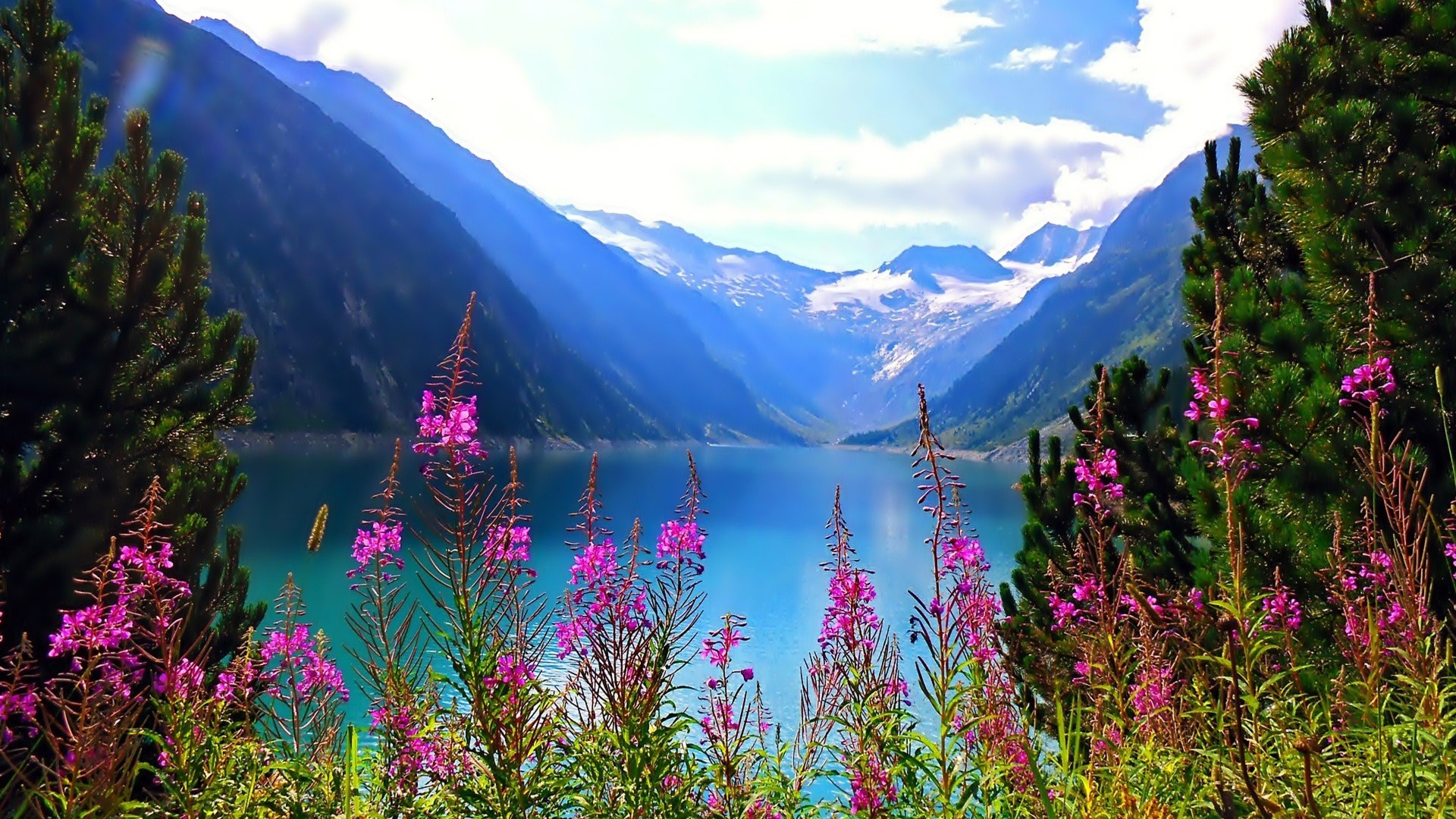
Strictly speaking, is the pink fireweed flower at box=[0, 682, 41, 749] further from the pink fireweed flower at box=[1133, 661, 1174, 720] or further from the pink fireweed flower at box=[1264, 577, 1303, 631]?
the pink fireweed flower at box=[1264, 577, 1303, 631]

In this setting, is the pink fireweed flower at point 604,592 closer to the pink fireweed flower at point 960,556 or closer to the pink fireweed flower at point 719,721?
the pink fireweed flower at point 719,721

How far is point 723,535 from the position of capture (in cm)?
7331

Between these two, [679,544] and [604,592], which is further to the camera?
[679,544]

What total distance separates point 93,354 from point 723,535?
216 feet

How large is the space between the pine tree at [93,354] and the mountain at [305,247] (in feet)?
421

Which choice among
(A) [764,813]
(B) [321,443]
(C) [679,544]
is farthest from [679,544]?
(B) [321,443]

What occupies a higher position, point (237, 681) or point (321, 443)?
point (237, 681)

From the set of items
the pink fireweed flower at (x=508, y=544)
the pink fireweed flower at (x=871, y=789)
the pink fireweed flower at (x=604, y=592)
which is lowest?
the pink fireweed flower at (x=871, y=789)

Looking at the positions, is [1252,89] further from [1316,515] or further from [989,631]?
[989,631]

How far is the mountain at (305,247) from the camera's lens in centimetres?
13400

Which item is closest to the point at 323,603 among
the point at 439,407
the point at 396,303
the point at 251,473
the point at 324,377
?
the point at 439,407

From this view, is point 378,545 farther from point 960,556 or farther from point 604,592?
point 960,556

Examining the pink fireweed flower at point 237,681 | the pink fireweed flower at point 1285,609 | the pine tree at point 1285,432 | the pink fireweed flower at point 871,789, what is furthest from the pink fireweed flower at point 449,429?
the pine tree at point 1285,432

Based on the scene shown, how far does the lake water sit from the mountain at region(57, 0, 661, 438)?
2386cm
